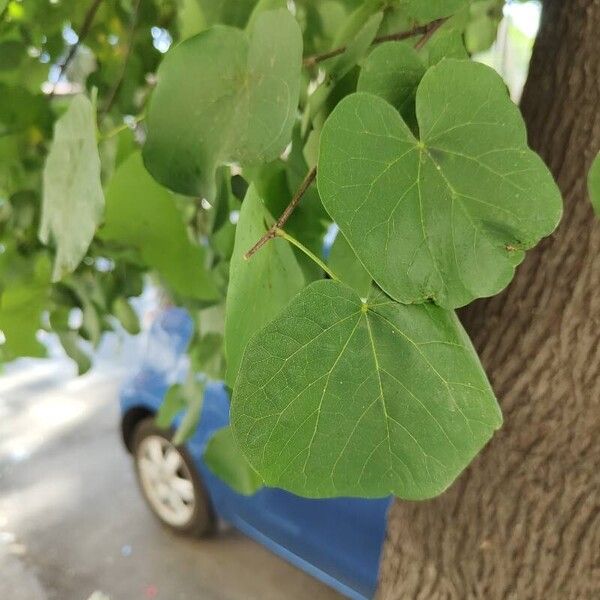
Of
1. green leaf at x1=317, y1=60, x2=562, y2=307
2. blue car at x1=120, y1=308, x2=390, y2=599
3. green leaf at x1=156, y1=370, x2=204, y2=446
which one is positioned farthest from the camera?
blue car at x1=120, y1=308, x2=390, y2=599

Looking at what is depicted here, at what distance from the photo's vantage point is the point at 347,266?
316 mm

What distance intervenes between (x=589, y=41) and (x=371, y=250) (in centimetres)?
22

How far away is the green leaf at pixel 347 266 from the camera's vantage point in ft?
1.01

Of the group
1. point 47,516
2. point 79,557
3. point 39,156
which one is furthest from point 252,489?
point 47,516

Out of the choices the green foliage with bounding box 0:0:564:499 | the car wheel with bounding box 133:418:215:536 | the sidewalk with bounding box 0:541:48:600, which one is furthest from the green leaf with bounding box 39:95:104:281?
the sidewalk with bounding box 0:541:48:600

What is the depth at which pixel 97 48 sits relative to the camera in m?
0.58

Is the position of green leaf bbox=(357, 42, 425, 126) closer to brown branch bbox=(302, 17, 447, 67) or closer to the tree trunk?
brown branch bbox=(302, 17, 447, 67)

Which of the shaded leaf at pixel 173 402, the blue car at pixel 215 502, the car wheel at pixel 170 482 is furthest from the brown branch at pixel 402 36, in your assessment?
the car wheel at pixel 170 482

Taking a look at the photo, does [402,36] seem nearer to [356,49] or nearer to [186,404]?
[356,49]

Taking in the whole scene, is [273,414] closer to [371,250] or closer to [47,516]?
[371,250]

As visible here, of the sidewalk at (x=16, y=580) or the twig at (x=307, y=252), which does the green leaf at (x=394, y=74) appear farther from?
the sidewalk at (x=16, y=580)

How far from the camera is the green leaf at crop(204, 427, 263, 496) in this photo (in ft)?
1.62

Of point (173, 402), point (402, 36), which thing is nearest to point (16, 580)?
point (173, 402)

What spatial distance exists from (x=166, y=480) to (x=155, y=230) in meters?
1.18
